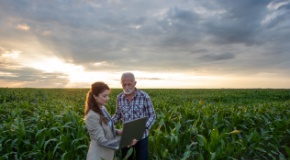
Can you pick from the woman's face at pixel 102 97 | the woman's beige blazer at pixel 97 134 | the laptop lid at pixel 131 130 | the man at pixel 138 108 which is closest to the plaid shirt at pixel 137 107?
the man at pixel 138 108

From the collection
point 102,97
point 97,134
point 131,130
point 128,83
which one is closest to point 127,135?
point 131,130

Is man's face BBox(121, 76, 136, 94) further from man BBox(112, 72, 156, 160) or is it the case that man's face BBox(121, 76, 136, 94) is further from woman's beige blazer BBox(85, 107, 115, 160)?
woman's beige blazer BBox(85, 107, 115, 160)

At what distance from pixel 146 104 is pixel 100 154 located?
116 centimetres

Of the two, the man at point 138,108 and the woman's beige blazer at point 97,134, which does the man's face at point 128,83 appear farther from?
Answer: the woman's beige blazer at point 97,134

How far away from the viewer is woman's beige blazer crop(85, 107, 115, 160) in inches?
134

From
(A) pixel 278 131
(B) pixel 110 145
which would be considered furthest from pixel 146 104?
(A) pixel 278 131

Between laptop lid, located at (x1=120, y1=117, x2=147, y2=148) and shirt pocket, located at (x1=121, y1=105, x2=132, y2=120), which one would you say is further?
shirt pocket, located at (x1=121, y1=105, x2=132, y2=120)

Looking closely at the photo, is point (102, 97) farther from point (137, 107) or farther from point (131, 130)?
point (137, 107)

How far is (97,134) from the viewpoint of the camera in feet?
11.2

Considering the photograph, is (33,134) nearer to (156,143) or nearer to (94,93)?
(156,143)

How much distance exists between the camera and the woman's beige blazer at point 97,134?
3.39 m

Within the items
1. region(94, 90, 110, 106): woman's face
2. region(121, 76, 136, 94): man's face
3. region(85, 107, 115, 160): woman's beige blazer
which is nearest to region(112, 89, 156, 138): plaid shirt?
region(121, 76, 136, 94): man's face

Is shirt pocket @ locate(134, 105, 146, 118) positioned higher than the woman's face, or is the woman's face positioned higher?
the woman's face

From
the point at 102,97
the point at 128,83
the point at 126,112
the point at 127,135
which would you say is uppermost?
the point at 128,83
